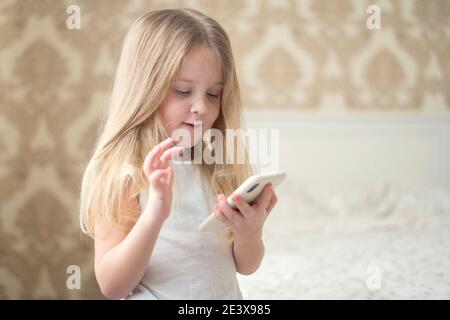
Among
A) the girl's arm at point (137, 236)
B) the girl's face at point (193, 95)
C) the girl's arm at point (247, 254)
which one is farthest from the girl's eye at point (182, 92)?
the girl's arm at point (247, 254)

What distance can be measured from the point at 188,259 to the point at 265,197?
0.53ft

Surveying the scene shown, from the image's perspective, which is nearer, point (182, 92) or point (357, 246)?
point (182, 92)

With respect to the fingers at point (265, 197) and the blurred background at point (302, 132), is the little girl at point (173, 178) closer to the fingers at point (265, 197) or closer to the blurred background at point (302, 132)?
the fingers at point (265, 197)

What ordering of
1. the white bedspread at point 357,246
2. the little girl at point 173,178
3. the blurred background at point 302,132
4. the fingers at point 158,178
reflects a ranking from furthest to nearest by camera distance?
the blurred background at point 302,132
the white bedspread at point 357,246
the little girl at point 173,178
the fingers at point 158,178

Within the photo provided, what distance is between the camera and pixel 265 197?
726 millimetres

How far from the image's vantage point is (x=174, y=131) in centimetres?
82

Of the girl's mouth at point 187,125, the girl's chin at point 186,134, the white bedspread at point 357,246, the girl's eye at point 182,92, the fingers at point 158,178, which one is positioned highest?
the girl's eye at point 182,92

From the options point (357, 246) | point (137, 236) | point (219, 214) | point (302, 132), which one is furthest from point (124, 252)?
point (302, 132)

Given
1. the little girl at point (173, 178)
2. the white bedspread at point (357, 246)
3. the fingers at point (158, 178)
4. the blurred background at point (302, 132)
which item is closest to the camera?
the fingers at point (158, 178)

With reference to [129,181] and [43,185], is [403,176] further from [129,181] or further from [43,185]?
[129,181]

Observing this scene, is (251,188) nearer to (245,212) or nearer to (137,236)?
(245,212)

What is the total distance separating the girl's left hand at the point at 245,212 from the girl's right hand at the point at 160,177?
0.28 ft

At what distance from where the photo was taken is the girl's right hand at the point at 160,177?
65 centimetres
